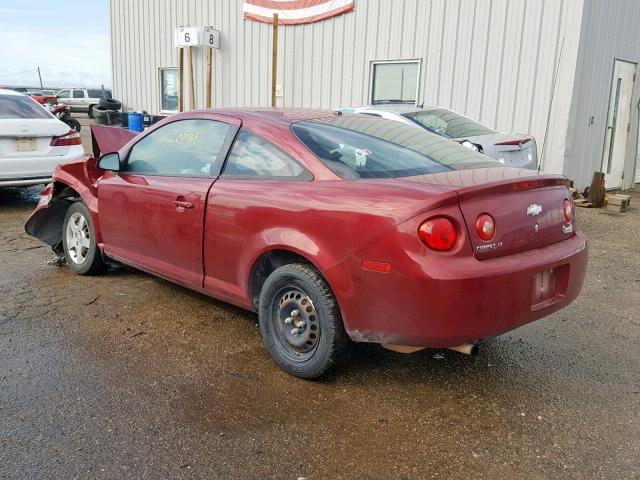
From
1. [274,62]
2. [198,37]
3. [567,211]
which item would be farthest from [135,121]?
[567,211]

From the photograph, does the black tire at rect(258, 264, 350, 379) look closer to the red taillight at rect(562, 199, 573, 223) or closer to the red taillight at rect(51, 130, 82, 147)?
the red taillight at rect(562, 199, 573, 223)

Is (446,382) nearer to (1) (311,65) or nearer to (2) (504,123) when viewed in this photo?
(2) (504,123)

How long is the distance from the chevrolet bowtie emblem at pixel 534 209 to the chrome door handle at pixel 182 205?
2023mm

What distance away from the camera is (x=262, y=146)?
368cm

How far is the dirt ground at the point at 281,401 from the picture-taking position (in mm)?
2637

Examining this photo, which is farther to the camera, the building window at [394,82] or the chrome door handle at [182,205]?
the building window at [394,82]

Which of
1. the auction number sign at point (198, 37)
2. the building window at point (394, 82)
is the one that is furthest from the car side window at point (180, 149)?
the auction number sign at point (198, 37)

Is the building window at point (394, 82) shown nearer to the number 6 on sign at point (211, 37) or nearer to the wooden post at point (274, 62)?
the wooden post at point (274, 62)

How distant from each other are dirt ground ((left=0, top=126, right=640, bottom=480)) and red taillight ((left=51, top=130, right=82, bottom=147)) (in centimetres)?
414

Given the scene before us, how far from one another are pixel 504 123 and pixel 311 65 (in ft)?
14.1

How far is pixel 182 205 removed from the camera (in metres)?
3.93

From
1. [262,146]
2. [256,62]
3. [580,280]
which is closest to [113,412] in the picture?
[262,146]

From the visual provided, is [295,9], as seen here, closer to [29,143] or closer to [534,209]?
[29,143]

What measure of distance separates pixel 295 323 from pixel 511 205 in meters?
1.30
